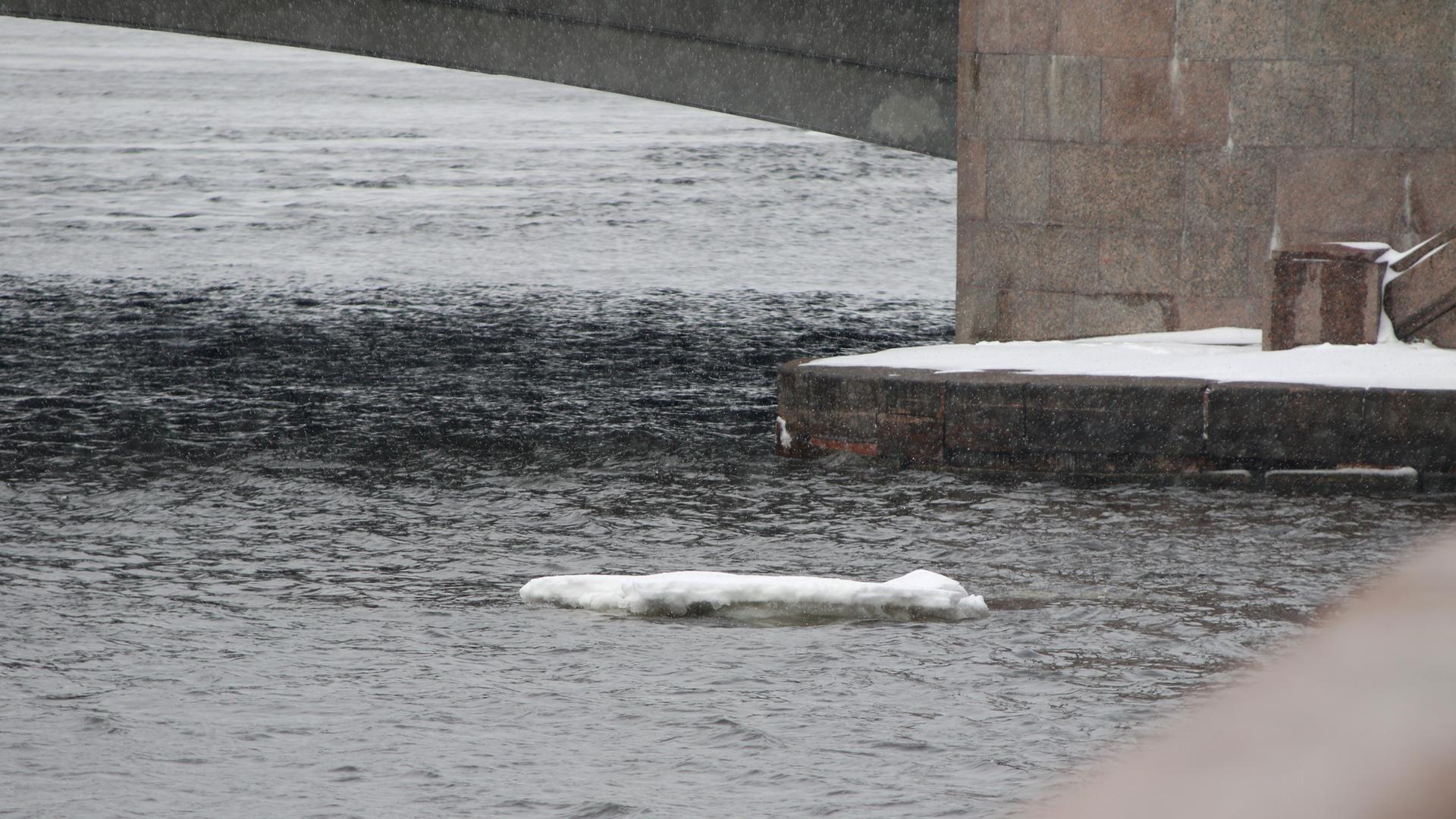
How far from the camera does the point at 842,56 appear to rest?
66.4ft

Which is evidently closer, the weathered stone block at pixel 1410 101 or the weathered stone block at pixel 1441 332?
the weathered stone block at pixel 1441 332

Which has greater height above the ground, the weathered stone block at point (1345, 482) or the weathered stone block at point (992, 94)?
the weathered stone block at point (992, 94)

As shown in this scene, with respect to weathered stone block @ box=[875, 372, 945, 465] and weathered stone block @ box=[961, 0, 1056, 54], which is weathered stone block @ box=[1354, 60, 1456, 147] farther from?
weathered stone block @ box=[875, 372, 945, 465]

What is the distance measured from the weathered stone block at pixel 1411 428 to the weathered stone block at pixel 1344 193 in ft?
8.33

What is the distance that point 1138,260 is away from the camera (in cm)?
1288

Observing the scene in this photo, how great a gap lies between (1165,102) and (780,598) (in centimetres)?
610

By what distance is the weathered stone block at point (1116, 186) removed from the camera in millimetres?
12695

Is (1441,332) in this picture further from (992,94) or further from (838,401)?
(992,94)

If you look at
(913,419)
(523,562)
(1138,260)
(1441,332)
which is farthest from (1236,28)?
(523,562)

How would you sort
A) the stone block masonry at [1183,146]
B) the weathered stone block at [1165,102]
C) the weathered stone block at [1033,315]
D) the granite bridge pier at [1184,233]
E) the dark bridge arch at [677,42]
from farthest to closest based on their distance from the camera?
the dark bridge arch at [677,42], the weathered stone block at [1033,315], the weathered stone block at [1165,102], the stone block masonry at [1183,146], the granite bridge pier at [1184,233]

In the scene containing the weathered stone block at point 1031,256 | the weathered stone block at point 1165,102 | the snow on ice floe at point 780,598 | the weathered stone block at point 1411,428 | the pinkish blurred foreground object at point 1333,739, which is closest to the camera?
the pinkish blurred foreground object at point 1333,739

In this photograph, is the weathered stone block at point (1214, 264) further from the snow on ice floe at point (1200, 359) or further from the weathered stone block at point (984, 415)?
the weathered stone block at point (984, 415)

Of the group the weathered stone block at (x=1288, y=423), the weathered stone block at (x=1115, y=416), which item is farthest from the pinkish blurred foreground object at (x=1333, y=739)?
the weathered stone block at (x=1115, y=416)

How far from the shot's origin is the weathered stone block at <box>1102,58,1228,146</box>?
40.9ft
